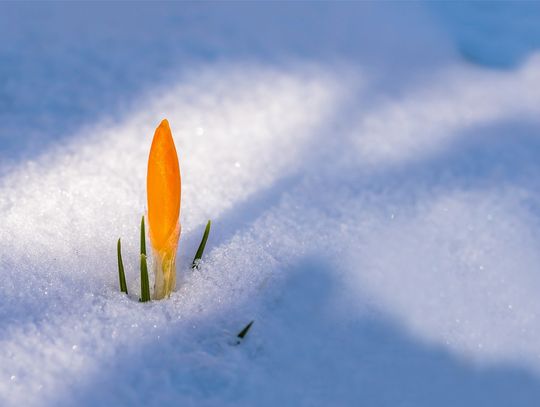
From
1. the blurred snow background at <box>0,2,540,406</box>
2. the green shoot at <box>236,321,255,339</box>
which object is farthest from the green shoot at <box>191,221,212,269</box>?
the green shoot at <box>236,321,255,339</box>

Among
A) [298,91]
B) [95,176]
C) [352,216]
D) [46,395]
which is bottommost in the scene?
[46,395]

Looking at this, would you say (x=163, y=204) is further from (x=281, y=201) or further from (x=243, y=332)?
(x=281, y=201)

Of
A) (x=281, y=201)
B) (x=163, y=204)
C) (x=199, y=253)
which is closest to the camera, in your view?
(x=163, y=204)

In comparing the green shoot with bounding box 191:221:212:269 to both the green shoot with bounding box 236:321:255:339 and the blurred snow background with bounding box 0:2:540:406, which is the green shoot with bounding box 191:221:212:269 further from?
the green shoot with bounding box 236:321:255:339

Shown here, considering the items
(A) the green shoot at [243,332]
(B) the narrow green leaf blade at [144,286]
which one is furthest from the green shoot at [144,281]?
(A) the green shoot at [243,332]

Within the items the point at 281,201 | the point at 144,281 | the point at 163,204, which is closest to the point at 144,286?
the point at 144,281

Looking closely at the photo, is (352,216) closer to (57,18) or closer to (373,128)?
(373,128)

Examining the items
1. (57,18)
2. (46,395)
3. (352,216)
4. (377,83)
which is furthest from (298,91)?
(46,395)
